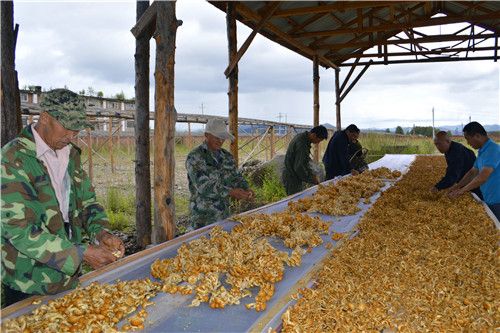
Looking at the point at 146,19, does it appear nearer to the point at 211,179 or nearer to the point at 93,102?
the point at 211,179

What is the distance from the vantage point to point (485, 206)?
4.40 m

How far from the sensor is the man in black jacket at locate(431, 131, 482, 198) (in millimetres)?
5203

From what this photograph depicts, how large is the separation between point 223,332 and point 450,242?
1.99 m

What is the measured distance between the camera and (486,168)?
4.33 meters

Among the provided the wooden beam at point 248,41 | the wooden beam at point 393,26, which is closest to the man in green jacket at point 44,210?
the wooden beam at point 248,41

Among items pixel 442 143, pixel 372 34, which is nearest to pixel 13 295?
pixel 442 143

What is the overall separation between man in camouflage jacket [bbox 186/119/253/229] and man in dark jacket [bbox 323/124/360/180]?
→ 3.49 meters

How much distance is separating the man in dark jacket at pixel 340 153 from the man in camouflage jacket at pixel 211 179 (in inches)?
137

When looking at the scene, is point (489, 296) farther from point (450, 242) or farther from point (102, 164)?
point (102, 164)

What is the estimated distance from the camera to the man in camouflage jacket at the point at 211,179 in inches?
159

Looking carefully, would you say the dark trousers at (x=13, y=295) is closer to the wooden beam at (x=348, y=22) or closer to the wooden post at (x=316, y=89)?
the wooden beam at (x=348, y=22)

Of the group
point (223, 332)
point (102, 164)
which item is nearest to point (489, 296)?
point (223, 332)

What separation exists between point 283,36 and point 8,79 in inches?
252

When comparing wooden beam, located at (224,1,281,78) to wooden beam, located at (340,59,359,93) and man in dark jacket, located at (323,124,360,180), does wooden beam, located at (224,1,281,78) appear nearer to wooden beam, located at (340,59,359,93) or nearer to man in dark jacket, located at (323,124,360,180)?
man in dark jacket, located at (323,124,360,180)
